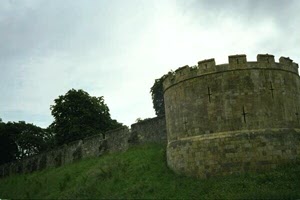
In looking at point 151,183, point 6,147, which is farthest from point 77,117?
point 151,183

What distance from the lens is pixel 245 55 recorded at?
16.9 metres

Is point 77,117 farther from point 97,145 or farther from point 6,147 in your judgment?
point 6,147

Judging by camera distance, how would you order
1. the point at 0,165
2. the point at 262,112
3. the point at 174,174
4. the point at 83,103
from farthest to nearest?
the point at 0,165 → the point at 83,103 → the point at 174,174 → the point at 262,112

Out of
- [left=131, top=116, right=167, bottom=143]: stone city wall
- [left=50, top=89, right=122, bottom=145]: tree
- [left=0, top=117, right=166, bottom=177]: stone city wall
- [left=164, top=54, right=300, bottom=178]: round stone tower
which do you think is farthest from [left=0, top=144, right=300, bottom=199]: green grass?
[left=50, top=89, right=122, bottom=145]: tree

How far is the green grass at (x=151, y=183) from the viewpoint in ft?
46.6

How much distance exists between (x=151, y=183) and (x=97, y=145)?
38.3 ft

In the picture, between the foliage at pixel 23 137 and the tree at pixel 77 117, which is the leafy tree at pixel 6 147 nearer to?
the foliage at pixel 23 137

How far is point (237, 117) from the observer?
16328 millimetres

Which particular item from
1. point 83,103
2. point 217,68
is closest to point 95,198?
→ point 217,68

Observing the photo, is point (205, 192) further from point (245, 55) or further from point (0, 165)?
point (0, 165)

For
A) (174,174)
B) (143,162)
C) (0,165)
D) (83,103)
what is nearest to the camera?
(174,174)

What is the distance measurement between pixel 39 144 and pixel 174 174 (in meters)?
36.5

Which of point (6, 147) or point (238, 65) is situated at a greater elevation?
point (238, 65)

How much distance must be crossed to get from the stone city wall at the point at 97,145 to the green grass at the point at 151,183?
96 cm
